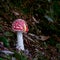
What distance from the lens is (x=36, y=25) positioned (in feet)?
18.9

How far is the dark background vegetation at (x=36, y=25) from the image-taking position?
5.01 meters

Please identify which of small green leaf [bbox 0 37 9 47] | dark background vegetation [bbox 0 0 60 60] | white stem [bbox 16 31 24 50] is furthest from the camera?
dark background vegetation [bbox 0 0 60 60]

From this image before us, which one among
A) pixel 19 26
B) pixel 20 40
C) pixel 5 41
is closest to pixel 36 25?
pixel 20 40

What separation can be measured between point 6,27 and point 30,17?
0.80 metres

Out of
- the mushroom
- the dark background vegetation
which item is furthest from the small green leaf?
the mushroom

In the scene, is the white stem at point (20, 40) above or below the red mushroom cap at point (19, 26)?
below

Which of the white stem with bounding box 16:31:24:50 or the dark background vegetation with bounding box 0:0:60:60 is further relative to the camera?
the dark background vegetation with bounding box 0:0:60:60

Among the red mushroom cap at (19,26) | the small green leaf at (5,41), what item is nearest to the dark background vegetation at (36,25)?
the small green leaf at (5,41)

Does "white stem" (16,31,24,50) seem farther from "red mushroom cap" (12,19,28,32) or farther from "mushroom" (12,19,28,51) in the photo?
"red mushroom cap" (12,19,28,32)

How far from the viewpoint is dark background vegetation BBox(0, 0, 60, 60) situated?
5008 millimetres

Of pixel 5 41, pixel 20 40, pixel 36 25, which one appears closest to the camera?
pixel 5 41

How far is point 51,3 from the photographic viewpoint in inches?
253

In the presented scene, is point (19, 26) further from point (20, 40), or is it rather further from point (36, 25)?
point (36, 25)

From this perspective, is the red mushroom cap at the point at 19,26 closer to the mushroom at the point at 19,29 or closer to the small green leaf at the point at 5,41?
the mushroom at the point at 19,29
